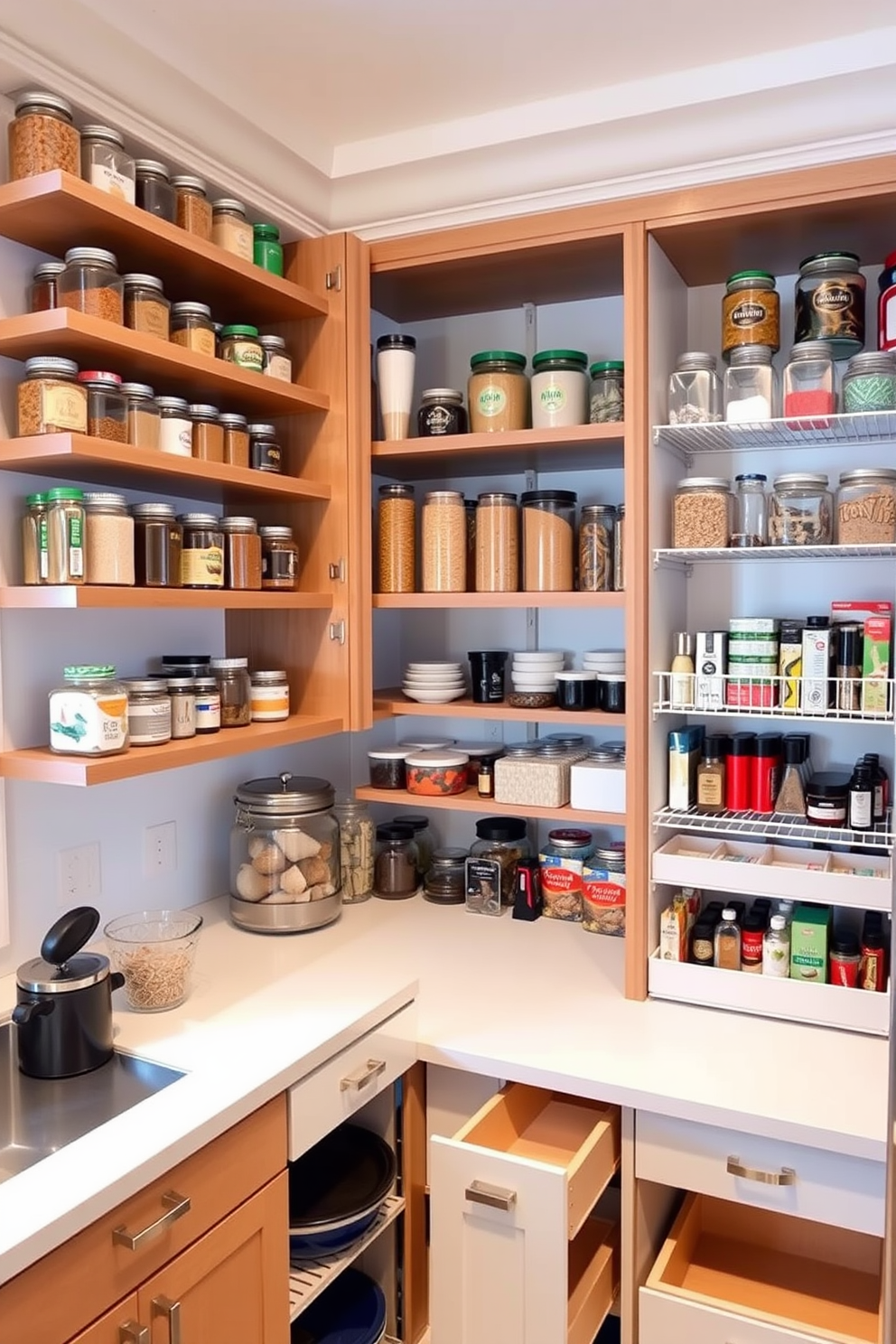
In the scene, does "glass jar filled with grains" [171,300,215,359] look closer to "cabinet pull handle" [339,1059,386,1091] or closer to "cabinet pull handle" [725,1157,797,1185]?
"cabinet pull handle" [339,1059,386,1091]

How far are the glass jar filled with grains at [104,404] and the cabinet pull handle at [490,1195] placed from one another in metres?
1.25

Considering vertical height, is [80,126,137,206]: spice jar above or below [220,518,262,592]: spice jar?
above

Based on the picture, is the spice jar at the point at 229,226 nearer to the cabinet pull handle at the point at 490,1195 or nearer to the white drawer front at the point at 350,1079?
the white drawer front at the point at 350,1079

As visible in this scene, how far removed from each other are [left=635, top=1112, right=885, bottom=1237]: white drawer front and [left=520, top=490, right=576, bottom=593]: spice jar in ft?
3.23

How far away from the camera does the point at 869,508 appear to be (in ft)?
5.56

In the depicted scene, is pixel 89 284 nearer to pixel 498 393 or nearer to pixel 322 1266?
pixel 498 393

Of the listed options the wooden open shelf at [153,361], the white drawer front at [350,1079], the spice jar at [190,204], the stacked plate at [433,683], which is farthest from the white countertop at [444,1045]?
the spice jar at [190,204]

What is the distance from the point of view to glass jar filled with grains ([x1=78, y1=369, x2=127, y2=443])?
4.98ft

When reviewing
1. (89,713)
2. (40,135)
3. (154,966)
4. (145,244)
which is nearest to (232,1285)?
(154,966)

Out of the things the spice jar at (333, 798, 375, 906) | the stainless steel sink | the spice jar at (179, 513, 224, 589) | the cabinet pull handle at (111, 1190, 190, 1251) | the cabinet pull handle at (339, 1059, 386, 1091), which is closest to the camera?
the cabinet pull handle at (111, 1190, 190, 1251)

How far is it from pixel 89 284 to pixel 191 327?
8.7 inches

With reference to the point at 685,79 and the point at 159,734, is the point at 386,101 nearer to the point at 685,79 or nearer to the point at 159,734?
the point at 685,79

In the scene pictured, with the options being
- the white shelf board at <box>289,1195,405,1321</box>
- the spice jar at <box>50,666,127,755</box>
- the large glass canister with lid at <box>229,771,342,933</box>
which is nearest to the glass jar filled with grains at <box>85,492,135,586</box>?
the spice jar at <box>50,666,127,755</box>

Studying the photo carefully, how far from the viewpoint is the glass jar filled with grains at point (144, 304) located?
159 cm
